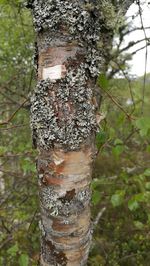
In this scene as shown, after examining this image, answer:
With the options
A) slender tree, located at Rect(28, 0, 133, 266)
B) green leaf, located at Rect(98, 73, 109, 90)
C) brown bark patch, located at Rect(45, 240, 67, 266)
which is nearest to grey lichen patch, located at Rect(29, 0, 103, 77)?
slender tree, located at Rect(28, 0, 133, 266)

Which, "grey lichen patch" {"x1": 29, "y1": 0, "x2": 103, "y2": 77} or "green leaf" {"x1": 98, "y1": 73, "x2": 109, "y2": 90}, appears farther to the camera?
"green leaf" {"x1": 98, "y1": 73, "x2": 109, "y2": 90}

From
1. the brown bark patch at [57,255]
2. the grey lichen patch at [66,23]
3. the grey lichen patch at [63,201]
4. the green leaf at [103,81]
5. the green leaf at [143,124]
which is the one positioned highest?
the grey lichen patch at [66,23]

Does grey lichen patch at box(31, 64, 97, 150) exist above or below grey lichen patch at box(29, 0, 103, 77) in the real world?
below

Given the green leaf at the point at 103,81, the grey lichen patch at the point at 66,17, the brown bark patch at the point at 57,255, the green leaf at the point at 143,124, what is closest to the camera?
the grey lichen patch at the point at 66,17

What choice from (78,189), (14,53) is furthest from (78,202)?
(14,53)

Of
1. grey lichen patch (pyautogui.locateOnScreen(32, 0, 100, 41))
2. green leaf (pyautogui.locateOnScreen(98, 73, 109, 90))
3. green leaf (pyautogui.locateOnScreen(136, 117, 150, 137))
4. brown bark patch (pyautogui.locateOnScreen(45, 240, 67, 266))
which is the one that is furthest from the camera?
green leaf (pyautogui.locateOnScreen(136, 117, 150, 137))

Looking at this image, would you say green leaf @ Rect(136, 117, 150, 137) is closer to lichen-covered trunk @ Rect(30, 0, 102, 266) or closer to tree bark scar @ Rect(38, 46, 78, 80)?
lichen-covered trunk @ Rect(30, 0, 102, 266)

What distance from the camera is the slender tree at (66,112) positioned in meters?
1.24

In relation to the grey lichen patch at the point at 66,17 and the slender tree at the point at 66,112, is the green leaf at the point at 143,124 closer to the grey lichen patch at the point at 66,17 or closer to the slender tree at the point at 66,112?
the slender tree at the point at 66,112

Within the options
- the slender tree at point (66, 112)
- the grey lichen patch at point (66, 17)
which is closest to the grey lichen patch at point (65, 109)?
the slender tree at point (66, 112)

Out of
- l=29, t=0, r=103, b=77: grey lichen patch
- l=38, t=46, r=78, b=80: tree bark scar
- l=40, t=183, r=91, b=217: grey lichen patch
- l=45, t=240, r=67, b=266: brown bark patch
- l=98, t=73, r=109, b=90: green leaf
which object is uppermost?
l=29, t=0, r=103, b=77: grey lichen patch

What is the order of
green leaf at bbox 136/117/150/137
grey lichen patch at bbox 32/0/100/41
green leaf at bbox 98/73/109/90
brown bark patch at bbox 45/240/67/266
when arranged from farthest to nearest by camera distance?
green leaf at bbox 136/117/150/137, green leaf at bbox 98/73/109/90, brown bark patch at bbox 45/240/67/266, grey lichen patch at bbox 32/0/100/41

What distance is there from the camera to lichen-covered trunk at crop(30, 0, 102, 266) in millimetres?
1239

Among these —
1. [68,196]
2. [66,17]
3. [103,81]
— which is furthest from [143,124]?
[66,17]
